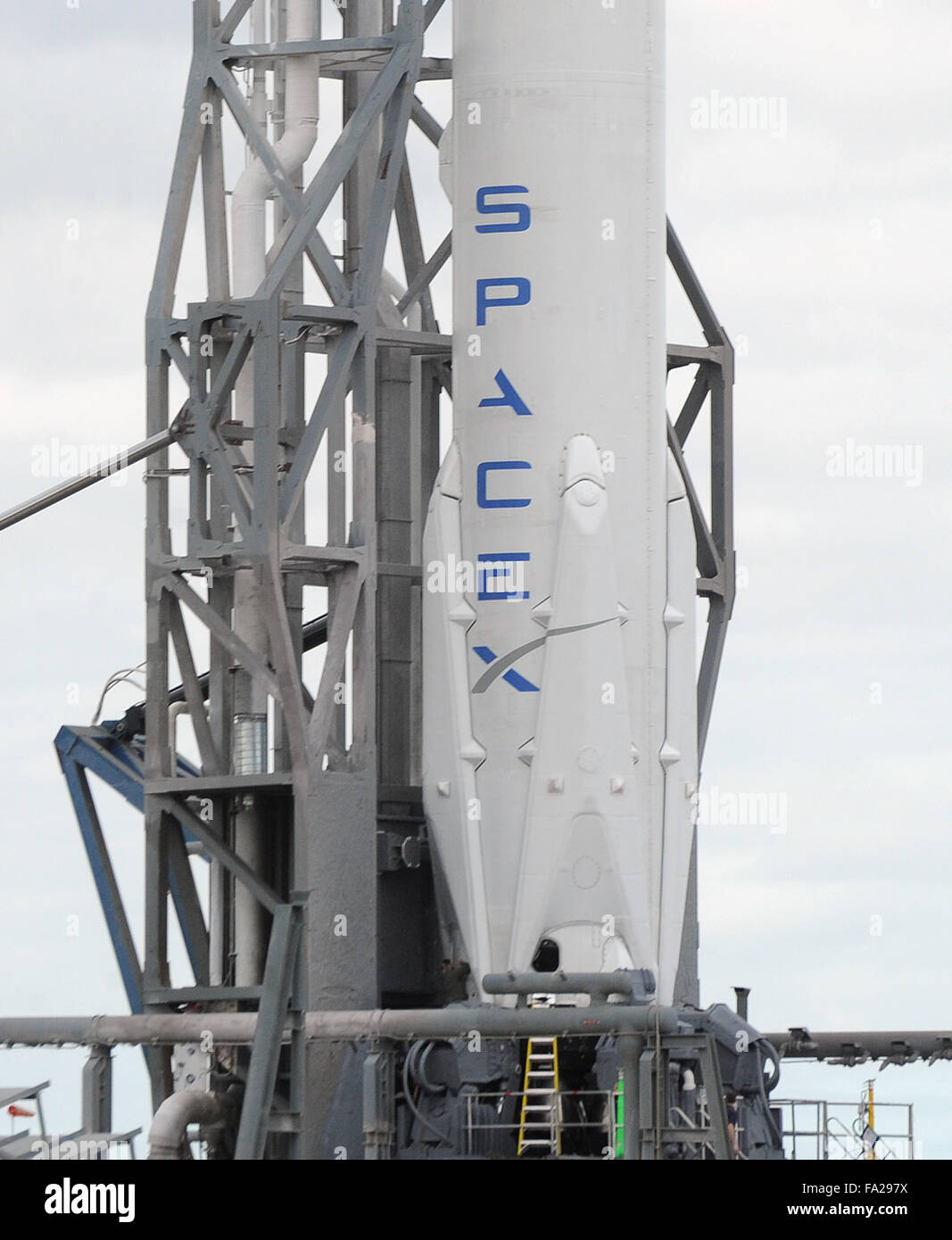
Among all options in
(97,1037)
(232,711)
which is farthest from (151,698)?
(97,1037)

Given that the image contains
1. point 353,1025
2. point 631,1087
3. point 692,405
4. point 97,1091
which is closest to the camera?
point 631,1087

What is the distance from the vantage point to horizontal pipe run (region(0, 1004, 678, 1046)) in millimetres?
30594

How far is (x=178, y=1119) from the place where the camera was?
32.6m

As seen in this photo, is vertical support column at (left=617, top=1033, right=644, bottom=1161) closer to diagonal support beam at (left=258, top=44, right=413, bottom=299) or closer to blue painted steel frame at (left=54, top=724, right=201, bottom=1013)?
blue painted steel frame at (left=54, top=724, right=201, bottom=1013)

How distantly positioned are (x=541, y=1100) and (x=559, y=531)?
6.52 metres

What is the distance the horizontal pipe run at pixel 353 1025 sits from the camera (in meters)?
30.6

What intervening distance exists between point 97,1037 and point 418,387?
9327mm

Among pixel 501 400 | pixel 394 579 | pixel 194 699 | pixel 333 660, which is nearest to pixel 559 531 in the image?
pixel 501 400

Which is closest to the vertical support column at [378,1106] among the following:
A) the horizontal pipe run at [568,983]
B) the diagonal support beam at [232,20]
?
the horizontal pipe run at [568,983]

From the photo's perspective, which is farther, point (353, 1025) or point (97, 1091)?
point (97, 1091)

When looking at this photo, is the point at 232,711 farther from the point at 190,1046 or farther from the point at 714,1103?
the point at 714,1103

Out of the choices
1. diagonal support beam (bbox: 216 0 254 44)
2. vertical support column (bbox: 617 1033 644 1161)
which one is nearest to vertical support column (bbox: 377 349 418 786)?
diagonal support beam (bbox: 216 0 254 44)

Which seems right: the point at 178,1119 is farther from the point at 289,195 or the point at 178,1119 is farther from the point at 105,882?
the point at 289,195

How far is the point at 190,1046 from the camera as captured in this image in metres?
33.7
